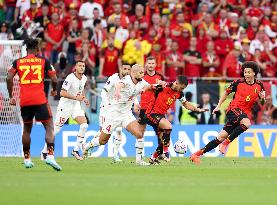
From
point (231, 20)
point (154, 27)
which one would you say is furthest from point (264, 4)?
point (154, 27)

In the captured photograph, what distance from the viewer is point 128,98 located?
21.5 meters

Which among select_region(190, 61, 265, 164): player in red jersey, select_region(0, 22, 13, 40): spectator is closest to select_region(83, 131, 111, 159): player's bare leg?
select_region(190, 61, 265, 164): player in red jersey

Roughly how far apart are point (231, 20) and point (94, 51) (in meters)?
4.97

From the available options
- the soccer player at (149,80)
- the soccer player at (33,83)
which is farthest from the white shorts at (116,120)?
the soccer player at (33,83)

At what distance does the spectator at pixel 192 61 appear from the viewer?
30.3 m

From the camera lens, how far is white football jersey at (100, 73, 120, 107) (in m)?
23.2

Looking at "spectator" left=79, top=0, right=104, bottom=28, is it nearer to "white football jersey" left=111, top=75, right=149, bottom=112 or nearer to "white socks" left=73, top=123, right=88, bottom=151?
"white socks" left=73, top=123, right=88, bottom=151

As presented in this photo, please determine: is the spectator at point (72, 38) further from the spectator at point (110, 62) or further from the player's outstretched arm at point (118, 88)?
the player's outstretched arm at point (118, 88)

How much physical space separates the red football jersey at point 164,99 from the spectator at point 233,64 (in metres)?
8.20

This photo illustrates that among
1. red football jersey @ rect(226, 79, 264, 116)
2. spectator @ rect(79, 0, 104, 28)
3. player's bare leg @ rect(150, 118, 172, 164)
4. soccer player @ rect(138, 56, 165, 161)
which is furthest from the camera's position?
spectator @ rect(79, 0, 104, 28)

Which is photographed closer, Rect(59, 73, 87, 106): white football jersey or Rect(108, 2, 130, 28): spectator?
Rect(59, 73, 87, 106): white football jersey

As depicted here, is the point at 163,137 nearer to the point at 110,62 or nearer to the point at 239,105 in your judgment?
the point at 239,105

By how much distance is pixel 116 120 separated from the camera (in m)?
21.5

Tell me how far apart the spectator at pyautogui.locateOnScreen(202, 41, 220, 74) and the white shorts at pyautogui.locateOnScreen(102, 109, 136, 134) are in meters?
9.44
